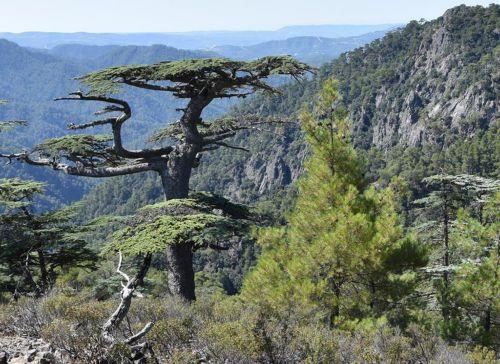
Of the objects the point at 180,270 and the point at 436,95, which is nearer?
the point at 180,270

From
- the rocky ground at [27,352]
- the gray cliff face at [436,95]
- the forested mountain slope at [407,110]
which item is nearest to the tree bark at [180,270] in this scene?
the rocky ground at [27,352]

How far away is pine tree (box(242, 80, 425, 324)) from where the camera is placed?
9.88 metres

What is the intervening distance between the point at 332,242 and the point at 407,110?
147 m

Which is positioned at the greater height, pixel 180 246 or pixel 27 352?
pixel 27 352

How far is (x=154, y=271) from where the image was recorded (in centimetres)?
5116

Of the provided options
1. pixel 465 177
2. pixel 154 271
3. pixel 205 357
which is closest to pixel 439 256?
pixel 465 177

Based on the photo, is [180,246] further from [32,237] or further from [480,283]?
[480,283]

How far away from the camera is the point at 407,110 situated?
14800cm

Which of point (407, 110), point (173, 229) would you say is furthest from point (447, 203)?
point (407, 110)

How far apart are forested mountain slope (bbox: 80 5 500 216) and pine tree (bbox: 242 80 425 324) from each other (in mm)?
84455

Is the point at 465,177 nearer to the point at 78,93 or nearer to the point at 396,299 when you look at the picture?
the point at 396,299

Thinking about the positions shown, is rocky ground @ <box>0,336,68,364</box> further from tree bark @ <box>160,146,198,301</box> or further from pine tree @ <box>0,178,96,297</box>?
pine tree @ <box>0,178,96,297</box>

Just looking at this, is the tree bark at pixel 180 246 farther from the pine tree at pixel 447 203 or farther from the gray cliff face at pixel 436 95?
the gray cliff face at pixel 436 95

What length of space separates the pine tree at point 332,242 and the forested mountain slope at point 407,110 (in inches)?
3325
